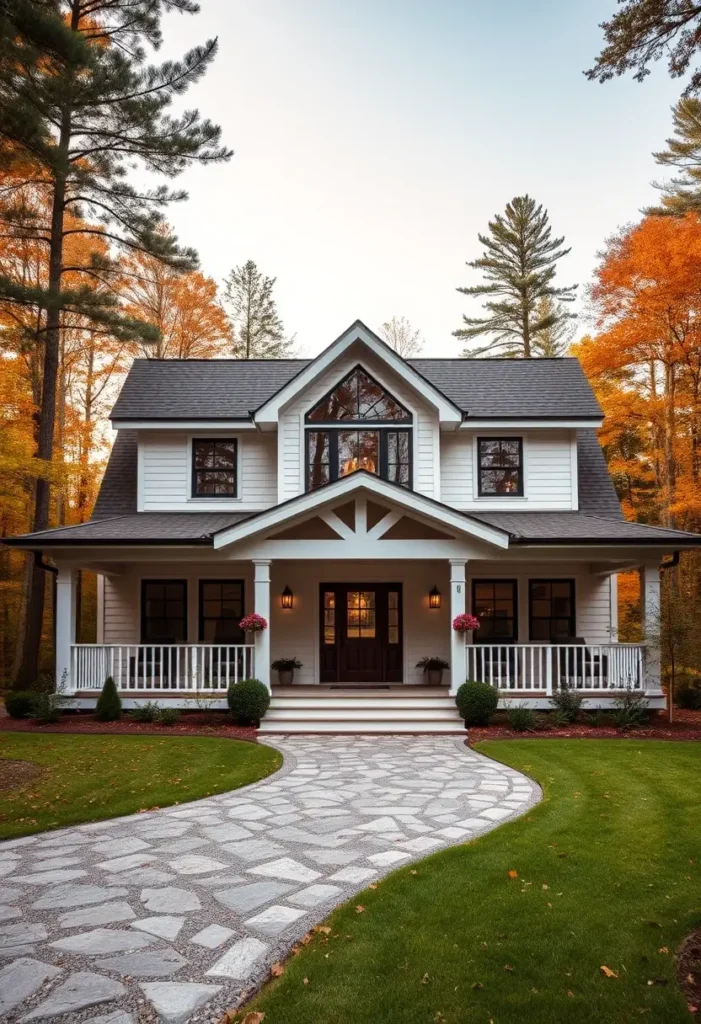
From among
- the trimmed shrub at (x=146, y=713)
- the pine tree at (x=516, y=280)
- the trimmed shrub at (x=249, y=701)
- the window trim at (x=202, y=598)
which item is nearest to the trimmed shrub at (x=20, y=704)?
the trimmed shrub at (x=146, y=713)

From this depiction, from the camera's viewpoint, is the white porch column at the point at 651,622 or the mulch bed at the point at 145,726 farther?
the white porch column at the point at 651,622

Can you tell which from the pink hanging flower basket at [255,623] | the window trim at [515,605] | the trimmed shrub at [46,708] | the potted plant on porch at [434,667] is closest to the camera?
the trimmed shrub at [46,708]

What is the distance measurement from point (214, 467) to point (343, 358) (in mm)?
3892

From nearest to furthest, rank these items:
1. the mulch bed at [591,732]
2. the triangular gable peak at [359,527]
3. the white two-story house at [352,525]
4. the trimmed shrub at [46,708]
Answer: the mulch bed at [591,732], the trimmed shrub at [46,708], the triangular gable peak at [359,527], the white two-story house at [352,525]

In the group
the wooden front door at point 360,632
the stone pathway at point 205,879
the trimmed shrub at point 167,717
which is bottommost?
the trimmed shrub at point 167,717

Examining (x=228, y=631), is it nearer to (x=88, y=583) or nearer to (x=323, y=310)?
(x=88, y=583)

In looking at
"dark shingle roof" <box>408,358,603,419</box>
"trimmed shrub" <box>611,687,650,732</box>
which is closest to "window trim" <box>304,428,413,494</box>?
"dark shingle roof" <box>408,358,603,419</box>

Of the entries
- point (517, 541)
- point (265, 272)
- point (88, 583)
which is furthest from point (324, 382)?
point (265, 272)

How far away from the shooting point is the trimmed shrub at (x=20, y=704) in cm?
1300

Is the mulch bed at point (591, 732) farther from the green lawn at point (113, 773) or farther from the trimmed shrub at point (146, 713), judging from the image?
the trimmed shrub at point (146, 713)

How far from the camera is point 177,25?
614 inches

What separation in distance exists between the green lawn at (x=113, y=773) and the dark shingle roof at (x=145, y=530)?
3.52 m

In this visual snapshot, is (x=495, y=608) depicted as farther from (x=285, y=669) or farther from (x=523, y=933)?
(x=523, y=933)

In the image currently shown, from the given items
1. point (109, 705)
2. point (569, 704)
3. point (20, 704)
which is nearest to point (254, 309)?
point (20, 704)
